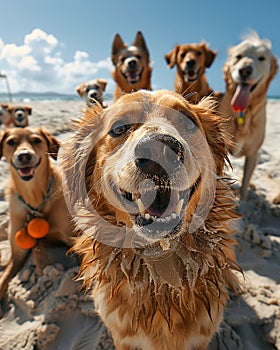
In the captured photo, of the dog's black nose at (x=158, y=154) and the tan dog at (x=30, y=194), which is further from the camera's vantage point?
the tan dog at (x=30, y=194)

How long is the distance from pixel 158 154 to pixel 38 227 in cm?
212

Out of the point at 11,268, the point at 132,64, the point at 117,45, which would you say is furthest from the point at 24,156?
the point at 117,45

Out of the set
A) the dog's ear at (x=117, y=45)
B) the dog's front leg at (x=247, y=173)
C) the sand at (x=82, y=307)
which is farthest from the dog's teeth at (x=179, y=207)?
the dog's ear at (x=117, y=45)

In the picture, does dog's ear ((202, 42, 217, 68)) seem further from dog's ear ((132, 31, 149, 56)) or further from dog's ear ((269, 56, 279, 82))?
dog's ear ((132, 31, 149, 56))

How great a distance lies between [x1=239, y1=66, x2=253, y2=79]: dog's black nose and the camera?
4.04 meters

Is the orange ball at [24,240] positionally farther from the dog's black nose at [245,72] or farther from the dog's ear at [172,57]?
the dog's ear at [172,57]

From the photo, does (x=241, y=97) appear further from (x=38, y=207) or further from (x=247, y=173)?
(x=38, y=207)

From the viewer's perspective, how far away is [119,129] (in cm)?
180

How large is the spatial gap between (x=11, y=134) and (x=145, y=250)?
7.81 ft

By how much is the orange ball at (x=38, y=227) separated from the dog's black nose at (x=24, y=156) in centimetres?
61

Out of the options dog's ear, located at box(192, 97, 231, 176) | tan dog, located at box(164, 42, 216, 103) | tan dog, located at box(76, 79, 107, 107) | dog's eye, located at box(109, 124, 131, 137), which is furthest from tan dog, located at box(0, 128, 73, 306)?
tan dog, located at box(76, 79, 107, 107)

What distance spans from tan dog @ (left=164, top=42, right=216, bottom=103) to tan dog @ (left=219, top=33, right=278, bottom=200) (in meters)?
0.46

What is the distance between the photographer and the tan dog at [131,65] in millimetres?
5402

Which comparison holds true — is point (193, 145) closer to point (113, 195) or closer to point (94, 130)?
point (113, 195)
